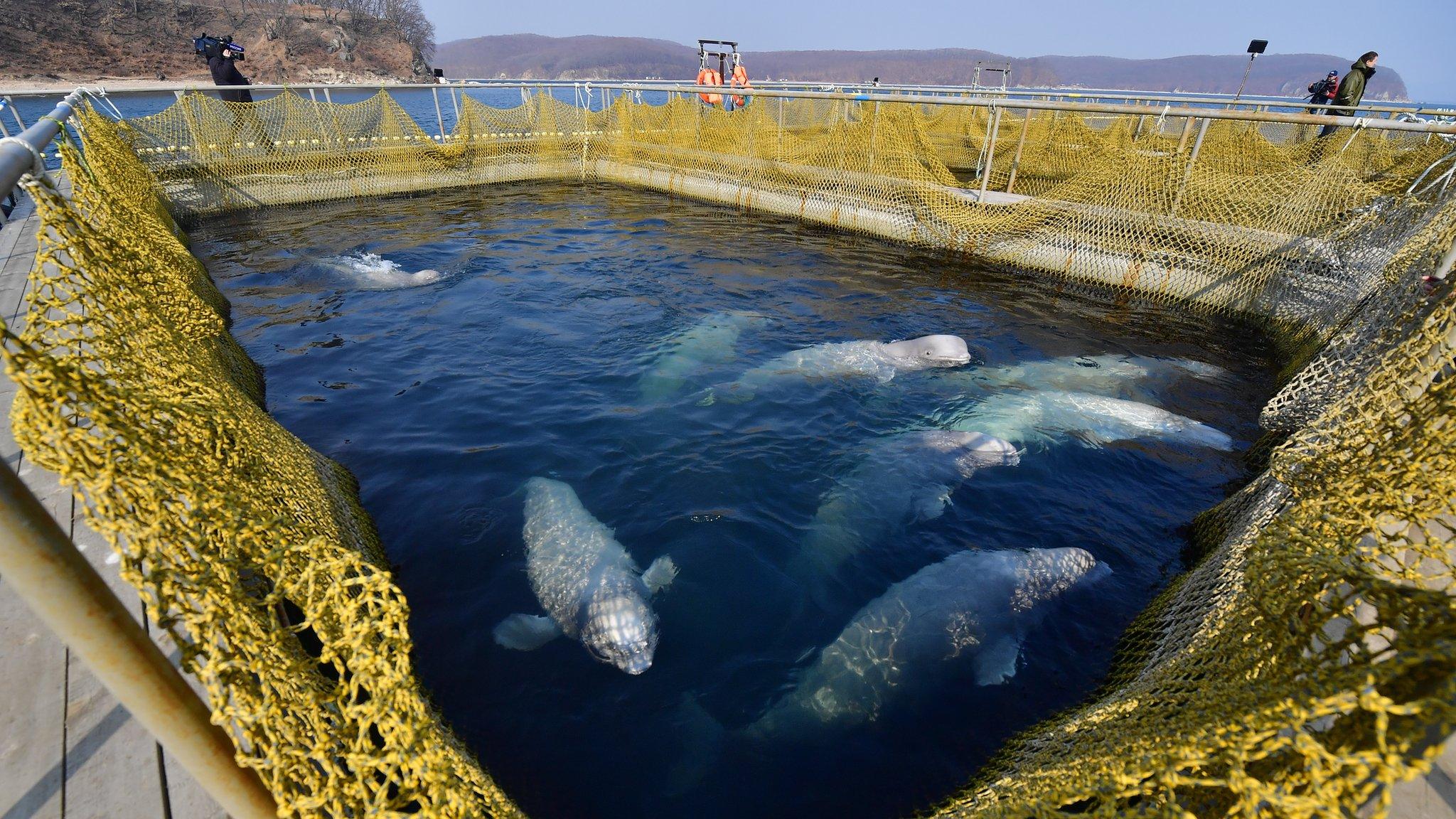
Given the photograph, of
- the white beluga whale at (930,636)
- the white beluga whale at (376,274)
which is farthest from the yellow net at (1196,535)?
the white beluga whale at (376,274)

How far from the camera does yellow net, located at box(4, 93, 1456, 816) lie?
6.56 ft

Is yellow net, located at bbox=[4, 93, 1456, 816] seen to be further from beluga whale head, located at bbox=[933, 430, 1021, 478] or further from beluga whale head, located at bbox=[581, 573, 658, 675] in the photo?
beluga whale head, located at bbox=[933, 430, 1021, 478]

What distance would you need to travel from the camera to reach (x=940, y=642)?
16.6ft

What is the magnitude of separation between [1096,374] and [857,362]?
3.48 metres

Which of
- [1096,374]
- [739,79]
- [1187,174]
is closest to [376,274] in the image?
[1096,374]

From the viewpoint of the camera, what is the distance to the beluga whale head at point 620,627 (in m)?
5.03

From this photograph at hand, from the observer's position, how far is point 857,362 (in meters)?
9.60

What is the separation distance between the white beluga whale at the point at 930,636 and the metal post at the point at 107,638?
334 cm

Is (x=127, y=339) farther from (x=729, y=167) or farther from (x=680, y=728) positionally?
(x=729, y=167)

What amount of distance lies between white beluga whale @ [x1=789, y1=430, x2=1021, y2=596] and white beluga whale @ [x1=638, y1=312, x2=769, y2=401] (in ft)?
10.1

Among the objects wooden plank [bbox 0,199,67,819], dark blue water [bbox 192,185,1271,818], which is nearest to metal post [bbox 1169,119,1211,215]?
dark blue water [bbox 192,185,1271,818]

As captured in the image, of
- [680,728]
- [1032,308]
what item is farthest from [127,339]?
[1032,308]

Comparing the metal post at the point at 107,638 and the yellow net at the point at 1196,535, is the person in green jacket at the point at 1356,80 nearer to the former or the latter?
the yellow net at the point at 1196,535

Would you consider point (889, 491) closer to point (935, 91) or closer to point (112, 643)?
point (112, 643)
